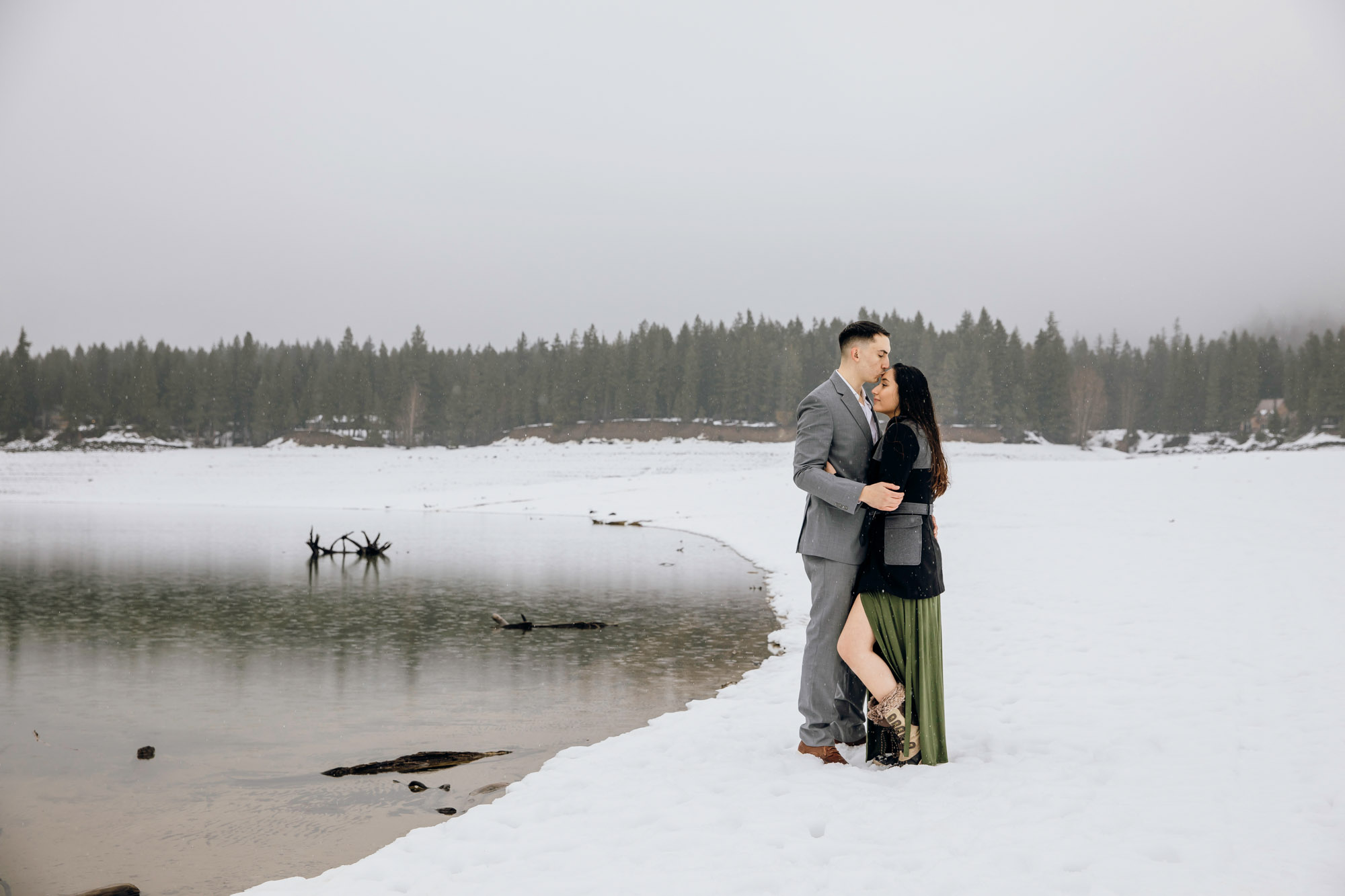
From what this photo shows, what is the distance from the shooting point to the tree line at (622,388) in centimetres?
8975

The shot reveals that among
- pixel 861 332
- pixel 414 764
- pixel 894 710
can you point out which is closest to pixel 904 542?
pixel 894 710

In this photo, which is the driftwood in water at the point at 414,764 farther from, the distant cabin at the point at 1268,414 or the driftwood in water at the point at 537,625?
the distant cabin at the point at 1268,414

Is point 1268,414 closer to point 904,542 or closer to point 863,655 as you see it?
point 904,542

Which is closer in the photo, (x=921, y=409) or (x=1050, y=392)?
(x=921, y=409)

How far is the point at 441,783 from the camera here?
559cm

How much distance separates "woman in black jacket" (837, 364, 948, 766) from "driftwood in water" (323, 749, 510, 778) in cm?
290

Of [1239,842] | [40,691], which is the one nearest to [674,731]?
[1239,842]

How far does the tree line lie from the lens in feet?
294

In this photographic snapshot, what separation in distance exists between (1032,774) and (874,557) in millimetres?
1624

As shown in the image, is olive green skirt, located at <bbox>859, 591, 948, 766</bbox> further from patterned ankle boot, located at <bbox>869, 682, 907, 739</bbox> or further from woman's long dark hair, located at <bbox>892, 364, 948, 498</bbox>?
woman's long dark hair, located at <bbox>892, 364, 948, 498</bbox>

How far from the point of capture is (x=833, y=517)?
17.4 ft

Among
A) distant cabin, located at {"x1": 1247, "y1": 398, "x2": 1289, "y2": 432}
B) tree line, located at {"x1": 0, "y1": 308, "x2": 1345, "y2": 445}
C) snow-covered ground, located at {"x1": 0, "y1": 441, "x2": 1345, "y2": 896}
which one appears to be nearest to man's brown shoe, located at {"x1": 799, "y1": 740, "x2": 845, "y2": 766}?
snow-covered ground, located at {"x1": 0, "y1": 441, "x2": 1345, "y2": 896}

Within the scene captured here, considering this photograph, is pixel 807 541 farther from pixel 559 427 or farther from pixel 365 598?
pixel 559 427

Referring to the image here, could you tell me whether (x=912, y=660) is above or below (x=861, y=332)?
below
